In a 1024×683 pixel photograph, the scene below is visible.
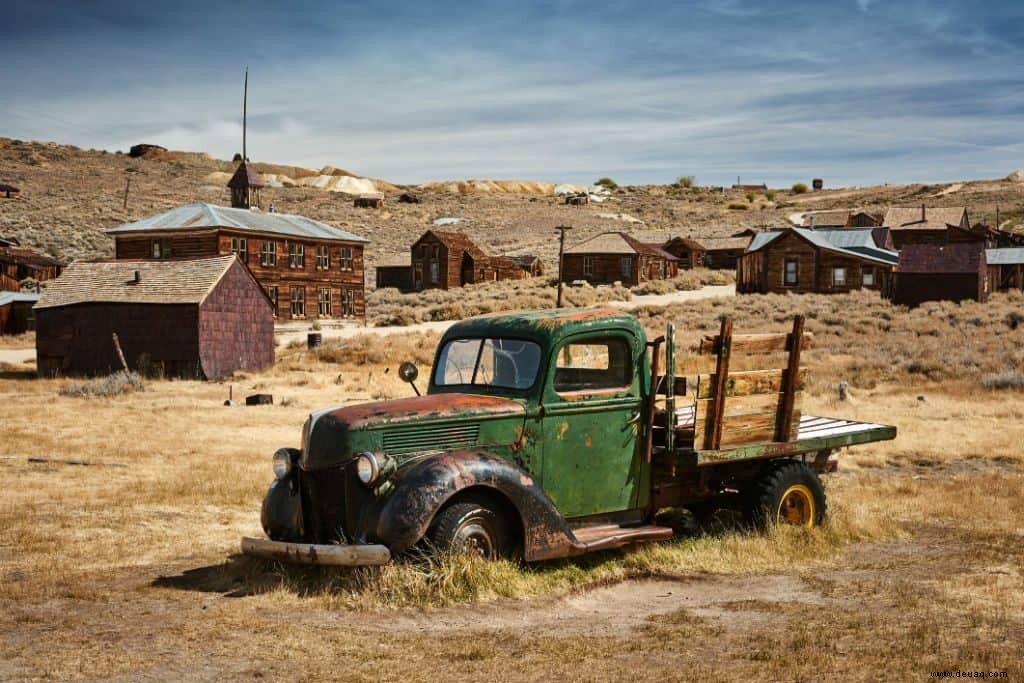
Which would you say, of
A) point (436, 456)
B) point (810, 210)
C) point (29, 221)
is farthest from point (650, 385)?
point (810, 210)

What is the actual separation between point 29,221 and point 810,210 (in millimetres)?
78985

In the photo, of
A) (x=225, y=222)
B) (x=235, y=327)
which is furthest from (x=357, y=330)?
(x=235, y=327)

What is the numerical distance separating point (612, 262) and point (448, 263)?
11120mm

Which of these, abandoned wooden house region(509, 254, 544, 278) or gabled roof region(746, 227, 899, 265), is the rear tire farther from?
abandoned wooden house region(509, 254, 544, 278)

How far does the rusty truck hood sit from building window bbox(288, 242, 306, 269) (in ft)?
141

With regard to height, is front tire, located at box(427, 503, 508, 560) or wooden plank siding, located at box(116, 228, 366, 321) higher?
wooden plank siding, located at box(116, 228, 366, 321)

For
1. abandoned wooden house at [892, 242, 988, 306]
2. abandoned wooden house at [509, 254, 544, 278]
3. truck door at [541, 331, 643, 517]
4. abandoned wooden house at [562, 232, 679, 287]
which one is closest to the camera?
truck door at [541, 331, 643, 517]

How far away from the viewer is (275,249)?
48.7 metres

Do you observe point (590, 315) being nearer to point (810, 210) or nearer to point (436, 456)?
point (436, 456)

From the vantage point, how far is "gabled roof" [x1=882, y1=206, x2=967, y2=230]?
77.4 meters

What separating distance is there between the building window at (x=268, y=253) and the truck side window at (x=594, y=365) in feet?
136

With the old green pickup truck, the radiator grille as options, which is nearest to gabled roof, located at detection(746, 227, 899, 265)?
the old green pickup truck

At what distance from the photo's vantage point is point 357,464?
7.34 metres

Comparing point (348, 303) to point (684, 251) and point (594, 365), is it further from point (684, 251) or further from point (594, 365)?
point (594, 365)
